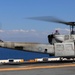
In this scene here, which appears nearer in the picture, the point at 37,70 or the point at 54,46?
the point at 37,70

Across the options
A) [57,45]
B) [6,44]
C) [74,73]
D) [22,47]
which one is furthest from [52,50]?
[74,73]

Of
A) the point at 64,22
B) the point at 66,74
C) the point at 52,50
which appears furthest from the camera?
the point at 52,50

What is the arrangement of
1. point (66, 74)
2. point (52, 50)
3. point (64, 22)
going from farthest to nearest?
point (52, 50)
point (64, 22)
point (66, 74)

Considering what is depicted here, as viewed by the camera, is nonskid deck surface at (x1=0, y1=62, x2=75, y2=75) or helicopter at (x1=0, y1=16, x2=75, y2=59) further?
helicopter at (x1=0, y1=16, x2=75, y2=59)

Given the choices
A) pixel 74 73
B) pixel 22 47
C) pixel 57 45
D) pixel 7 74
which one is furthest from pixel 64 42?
pixel 7 74

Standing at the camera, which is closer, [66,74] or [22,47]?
[66,74]

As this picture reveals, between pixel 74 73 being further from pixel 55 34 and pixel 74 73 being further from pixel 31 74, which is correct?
pixel 55 34

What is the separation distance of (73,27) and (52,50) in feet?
13.8

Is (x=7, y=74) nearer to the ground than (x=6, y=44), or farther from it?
nearer to the ground

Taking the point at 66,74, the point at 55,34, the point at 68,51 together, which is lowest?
the point at 66,74

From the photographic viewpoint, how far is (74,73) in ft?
77.7

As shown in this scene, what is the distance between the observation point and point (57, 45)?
1361 inches

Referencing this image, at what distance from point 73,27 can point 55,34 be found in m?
2.87

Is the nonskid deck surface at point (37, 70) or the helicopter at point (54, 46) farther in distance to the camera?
the helicopter at point (54, 46)
